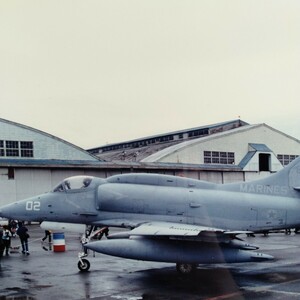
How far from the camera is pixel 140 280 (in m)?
14.1

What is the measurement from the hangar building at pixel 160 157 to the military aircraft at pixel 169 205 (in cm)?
2543

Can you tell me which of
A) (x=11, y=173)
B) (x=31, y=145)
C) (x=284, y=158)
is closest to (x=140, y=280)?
(x=11, y=173)

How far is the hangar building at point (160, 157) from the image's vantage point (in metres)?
41.8

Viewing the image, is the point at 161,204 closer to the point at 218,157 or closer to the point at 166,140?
the point at 218,157

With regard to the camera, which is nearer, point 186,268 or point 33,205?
point 186,268

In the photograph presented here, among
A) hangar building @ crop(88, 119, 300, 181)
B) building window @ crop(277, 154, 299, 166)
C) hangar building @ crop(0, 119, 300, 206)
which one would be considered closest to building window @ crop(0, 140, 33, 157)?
hangar building @ crop(0, 119, 300, 206)

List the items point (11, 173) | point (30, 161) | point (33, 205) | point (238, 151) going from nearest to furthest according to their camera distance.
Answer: point (33, 205) → point (11, 173) → point (30, 161) → point (238, 151)

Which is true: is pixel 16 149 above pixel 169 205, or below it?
above

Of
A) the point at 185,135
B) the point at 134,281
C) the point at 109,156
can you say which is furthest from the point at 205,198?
the point at 109,156

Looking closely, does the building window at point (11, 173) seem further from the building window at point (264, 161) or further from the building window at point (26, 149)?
the building window at point (264, 161)

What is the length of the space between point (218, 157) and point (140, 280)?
39396 mm

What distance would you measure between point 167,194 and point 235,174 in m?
37.2

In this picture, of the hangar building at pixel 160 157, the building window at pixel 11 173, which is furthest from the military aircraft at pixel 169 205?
the hangar building at pixel 160 157

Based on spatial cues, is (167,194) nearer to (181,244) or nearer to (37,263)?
(181,244)
